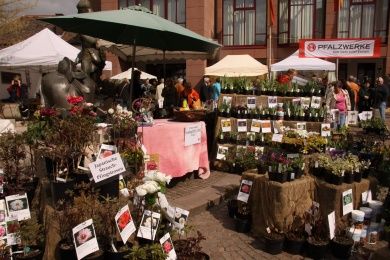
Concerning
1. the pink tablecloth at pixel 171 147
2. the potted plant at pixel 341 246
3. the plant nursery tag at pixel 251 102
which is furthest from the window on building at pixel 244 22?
the potted plant at pixel 341 246

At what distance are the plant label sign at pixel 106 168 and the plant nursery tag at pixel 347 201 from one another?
8.88ft

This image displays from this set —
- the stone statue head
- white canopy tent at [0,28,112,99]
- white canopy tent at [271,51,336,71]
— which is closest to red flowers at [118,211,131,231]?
the stone statue head

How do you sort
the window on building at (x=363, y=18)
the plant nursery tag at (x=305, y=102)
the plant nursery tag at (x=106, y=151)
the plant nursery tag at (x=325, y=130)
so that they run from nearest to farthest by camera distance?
the plant nursery tag at (x=106, y=151)
the plant nursery tag at (x=325, y=130)
the plant nursery tag at (x=305, y=102)
the window on building at (x=363, y=18)

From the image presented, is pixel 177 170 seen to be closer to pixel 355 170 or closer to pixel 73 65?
pixel 73 65

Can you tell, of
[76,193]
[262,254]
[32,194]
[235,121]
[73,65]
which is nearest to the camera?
[76,193]

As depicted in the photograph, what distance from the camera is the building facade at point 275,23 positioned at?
20.1 meters

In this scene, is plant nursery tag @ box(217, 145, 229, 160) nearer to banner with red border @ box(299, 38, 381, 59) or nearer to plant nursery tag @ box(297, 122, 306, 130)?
plant nursery tag @ box(297, 122, 306, 130)

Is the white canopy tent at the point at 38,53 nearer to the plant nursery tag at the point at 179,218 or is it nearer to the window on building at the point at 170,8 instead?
the plant nursery tag at the point at 179,218

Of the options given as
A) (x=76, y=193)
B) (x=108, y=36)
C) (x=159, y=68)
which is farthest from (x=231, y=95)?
(x=159, y=68)

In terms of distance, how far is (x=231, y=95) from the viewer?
8.62m

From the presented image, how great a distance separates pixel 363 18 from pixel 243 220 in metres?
17.8

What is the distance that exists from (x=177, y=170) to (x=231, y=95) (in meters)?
2.35

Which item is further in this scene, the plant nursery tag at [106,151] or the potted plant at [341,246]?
the potted plant at [341,246]

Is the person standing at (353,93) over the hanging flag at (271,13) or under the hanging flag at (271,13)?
under
